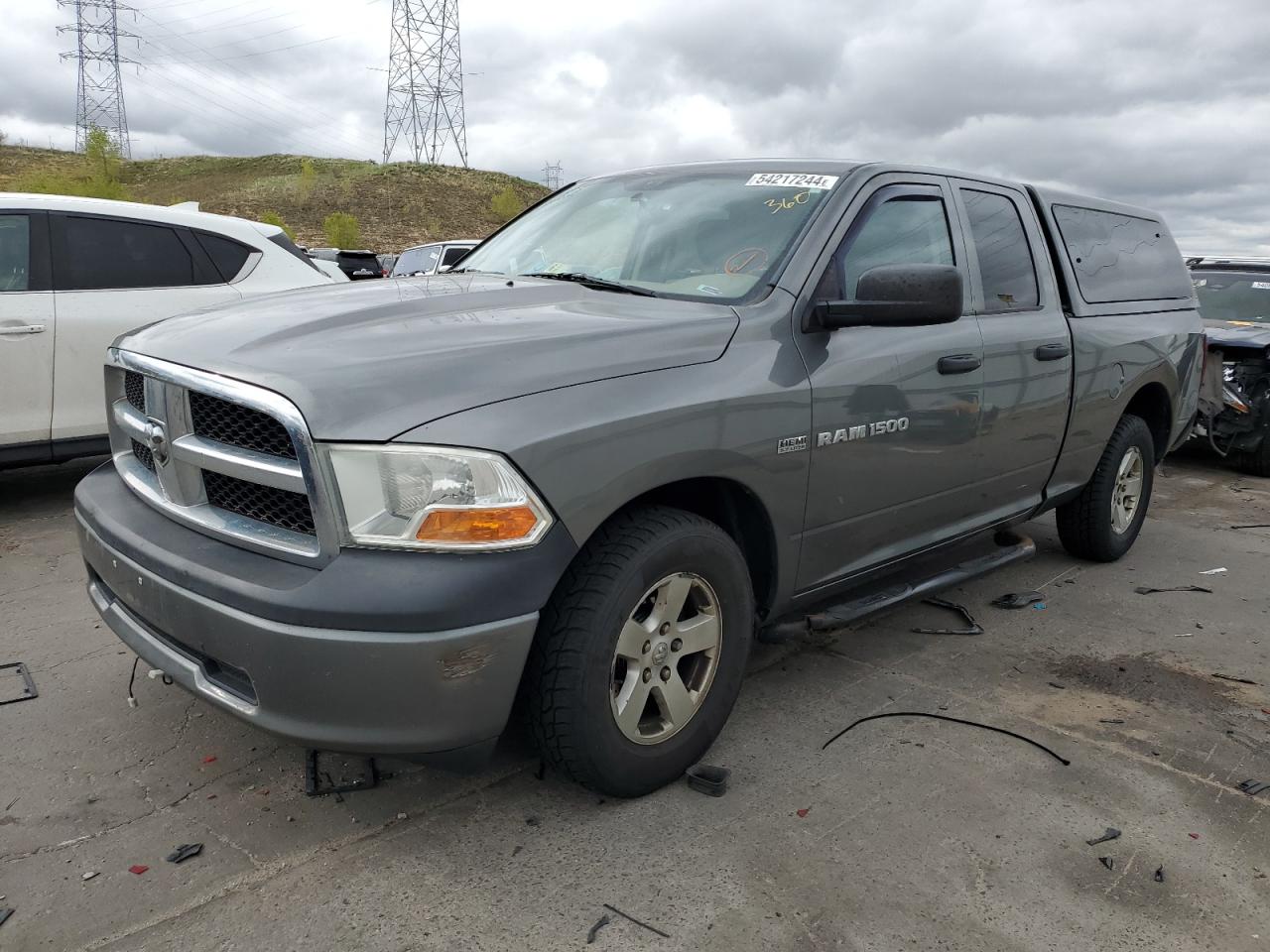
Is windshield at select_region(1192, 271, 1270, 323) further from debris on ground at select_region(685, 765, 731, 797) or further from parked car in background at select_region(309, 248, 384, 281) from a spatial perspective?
debris on ground at select_region(685, 765, 731, 797)

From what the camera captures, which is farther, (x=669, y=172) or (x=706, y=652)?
(x=669, y=172)

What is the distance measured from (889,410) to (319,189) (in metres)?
72.1

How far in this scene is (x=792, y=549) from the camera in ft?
9.74

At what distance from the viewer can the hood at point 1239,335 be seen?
7586 millimetres

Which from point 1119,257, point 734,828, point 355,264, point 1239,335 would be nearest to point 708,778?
point 734,828

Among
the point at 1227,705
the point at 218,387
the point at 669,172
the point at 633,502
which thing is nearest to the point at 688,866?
the point at 633,502

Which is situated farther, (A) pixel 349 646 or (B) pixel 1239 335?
(B) pixel 1239 335

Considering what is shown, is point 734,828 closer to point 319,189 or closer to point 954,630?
point 954,630

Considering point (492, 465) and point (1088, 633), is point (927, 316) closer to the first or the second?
point (492, 465)

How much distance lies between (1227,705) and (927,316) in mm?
1892

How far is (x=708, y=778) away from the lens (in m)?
2.79

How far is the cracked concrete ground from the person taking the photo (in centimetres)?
222

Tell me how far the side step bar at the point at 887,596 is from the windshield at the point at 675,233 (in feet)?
3.42

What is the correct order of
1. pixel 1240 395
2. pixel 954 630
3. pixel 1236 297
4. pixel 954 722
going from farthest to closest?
pixel 1236 297 → pixel 1240 395 → pixel 954 630 → pixel 954 722
